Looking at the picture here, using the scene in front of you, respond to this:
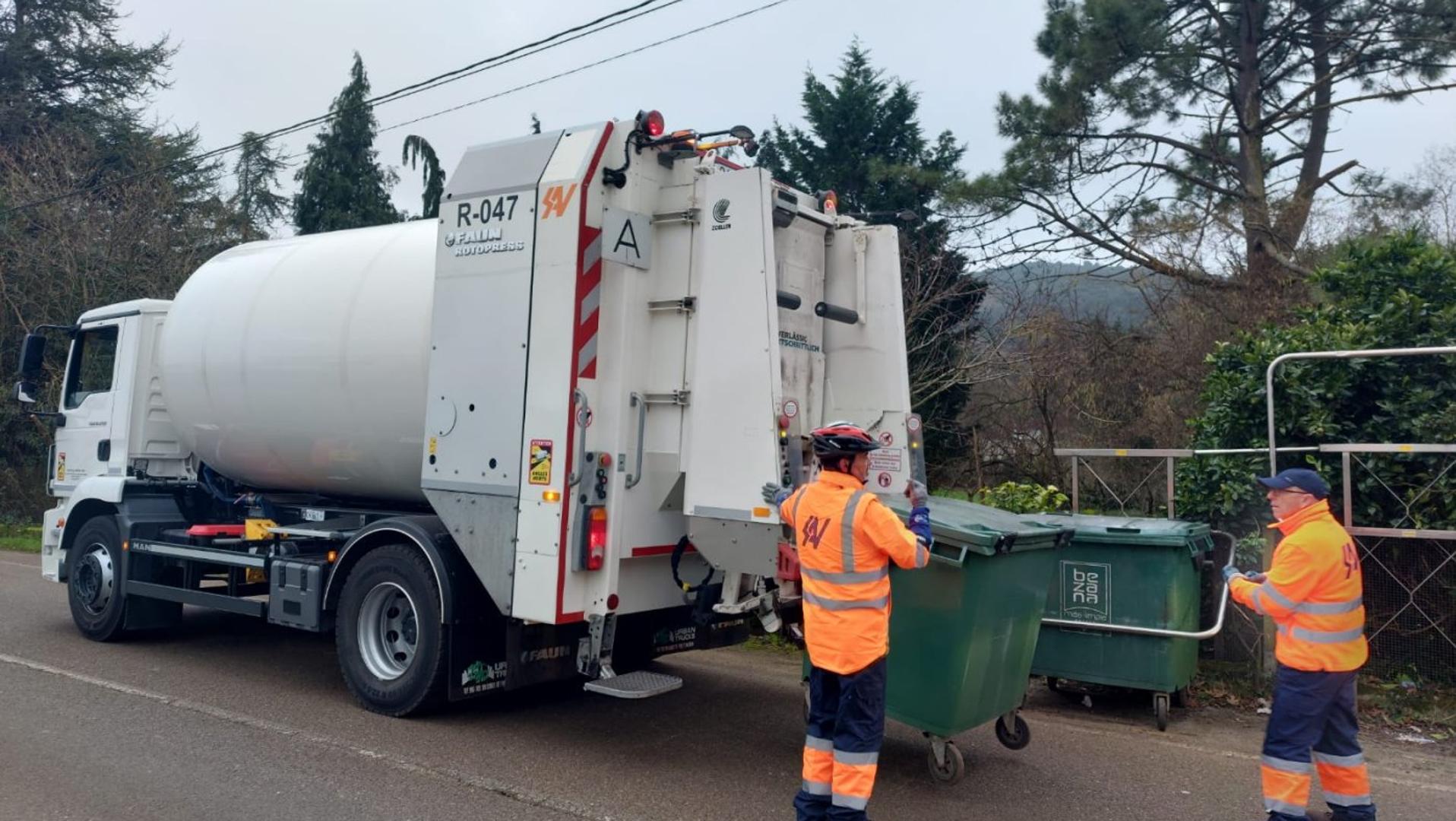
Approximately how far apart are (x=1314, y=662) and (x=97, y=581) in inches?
317

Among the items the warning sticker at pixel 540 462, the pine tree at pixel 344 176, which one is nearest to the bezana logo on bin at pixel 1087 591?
the warning sticker at pixel 540 462

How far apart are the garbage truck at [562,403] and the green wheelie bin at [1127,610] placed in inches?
58.3

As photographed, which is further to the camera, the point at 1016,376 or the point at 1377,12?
the point at 1016,376

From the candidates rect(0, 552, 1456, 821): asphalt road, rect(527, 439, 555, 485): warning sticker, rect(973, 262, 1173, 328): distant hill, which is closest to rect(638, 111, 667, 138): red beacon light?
rect(527, 439, 555, 485): warning sticker

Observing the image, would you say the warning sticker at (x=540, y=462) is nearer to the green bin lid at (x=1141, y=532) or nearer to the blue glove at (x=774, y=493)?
the blue glove at (x=774, y=493)

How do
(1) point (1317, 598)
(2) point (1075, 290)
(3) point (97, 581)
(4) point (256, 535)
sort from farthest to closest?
(2) point (1075, 290) < (3) point (97, 581) < (4) point (256, 535) < (1) point (1317, 598)

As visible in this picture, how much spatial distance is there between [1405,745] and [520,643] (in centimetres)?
483

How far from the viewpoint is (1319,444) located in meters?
7.35

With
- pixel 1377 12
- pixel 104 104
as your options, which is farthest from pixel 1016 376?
pixel 104 104

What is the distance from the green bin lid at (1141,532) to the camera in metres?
6.29

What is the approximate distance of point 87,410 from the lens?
8.73 metres

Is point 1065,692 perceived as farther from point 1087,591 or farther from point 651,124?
point 651,124

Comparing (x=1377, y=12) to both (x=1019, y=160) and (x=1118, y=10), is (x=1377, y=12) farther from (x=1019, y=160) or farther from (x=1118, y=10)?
(x=1019, y=160)

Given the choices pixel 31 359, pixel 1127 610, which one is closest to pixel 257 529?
pixel 31 359
